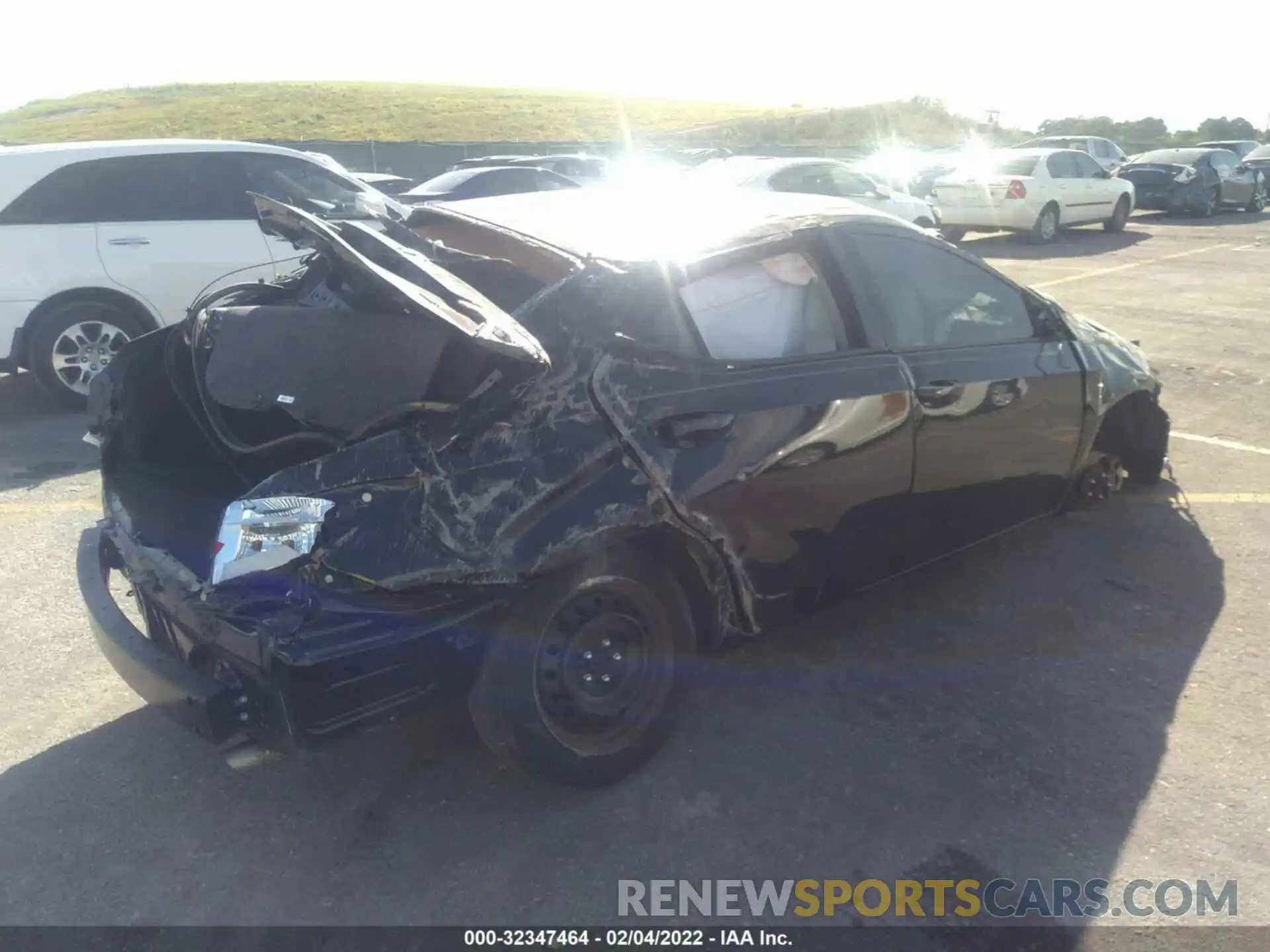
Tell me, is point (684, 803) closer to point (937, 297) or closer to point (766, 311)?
point (766, 311)

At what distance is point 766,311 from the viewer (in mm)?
3654

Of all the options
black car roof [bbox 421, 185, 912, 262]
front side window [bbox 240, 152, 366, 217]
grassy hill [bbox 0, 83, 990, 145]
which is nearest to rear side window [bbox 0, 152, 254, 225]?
front side window [bbox 240, 152, 366, 217]

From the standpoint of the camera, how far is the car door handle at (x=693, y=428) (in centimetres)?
319

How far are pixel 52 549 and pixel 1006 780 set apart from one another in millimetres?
4426

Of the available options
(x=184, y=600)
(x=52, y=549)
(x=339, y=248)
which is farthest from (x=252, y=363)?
(x=52, y=549)

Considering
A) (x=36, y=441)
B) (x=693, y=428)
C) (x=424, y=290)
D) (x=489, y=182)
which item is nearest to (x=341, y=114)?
(x=489, y=182)

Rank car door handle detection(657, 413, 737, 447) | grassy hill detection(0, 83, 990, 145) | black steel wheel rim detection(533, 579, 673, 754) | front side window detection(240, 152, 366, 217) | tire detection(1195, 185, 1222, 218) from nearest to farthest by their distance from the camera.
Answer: black steel wheel rim detection(533, 579, 673, 754), car door handle detection(657, 413, 737, 447), front side window detection(240, 152, 366, 217), tire detection(1195, 185, 1222, 218), grassy hill detection(0, 83, 990, 145)

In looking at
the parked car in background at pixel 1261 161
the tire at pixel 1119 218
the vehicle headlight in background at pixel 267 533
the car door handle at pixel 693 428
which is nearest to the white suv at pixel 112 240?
the vehicle headlight in background at pixel 267 533

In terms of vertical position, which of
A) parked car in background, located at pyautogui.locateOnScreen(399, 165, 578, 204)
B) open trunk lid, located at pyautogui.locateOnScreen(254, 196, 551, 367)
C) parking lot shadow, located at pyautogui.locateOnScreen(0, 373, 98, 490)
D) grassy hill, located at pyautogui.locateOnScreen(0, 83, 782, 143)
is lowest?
grassy hill, located at pyautogui.locateOnScreen(0, 83, 782, 143)

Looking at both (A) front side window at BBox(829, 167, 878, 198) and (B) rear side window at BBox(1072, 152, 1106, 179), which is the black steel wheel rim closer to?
(A) front side window at BBox(829, 167, 878, 198)

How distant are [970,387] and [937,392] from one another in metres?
0.22

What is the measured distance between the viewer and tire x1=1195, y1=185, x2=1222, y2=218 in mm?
23156

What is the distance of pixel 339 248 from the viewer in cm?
292

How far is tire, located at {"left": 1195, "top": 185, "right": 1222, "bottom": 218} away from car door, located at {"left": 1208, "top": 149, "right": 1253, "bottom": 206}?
220mm
